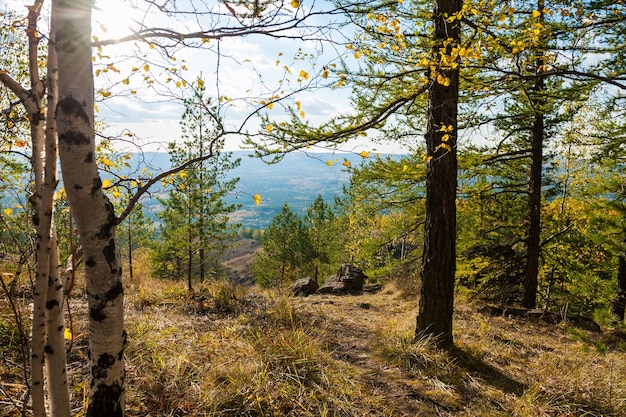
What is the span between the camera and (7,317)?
3820mm

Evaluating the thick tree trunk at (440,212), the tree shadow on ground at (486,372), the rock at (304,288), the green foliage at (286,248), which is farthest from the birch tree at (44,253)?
the green foliage at (286,248)

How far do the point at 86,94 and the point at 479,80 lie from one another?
15.5ft

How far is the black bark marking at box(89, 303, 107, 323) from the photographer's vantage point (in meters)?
1.64

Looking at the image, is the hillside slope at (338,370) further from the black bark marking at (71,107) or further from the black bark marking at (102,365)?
the black bark marking at (71,107)

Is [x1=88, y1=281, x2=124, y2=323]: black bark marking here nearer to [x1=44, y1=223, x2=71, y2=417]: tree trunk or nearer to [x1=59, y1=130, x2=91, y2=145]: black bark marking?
[x1=44, y1=223, x2=71, y2=417]: tree trunk

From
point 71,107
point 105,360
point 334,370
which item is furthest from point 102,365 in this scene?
point 334,370

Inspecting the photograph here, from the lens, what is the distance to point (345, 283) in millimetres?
10797

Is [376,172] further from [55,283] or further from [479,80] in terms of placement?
[55,283]

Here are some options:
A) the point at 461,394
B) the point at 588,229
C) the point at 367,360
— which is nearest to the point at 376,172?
the point at 367,360

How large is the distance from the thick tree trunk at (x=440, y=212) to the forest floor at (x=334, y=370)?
1.34 ft

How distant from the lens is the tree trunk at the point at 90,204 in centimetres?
146

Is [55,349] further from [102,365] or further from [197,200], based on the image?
[197,200]

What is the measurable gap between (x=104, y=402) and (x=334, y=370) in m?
2.34

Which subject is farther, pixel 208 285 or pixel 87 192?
pixel 208 285
